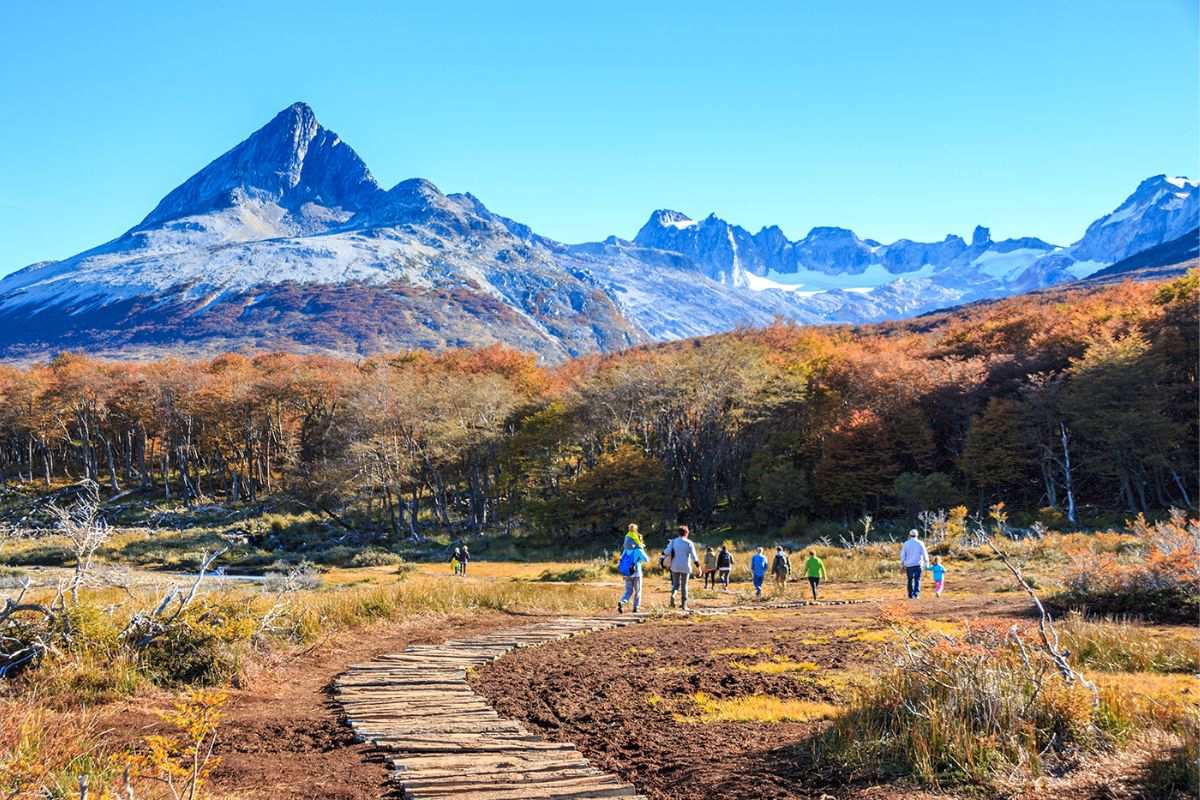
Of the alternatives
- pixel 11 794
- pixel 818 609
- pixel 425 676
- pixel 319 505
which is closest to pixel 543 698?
pixel 425 676

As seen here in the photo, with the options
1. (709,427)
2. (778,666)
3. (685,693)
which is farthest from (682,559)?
(709,427)

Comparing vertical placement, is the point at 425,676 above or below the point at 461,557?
above

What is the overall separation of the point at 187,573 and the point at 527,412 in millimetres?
26836

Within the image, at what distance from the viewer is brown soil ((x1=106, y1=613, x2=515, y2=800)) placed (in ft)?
19.8

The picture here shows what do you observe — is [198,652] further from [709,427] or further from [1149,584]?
[709,427]

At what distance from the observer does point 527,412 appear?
6234cm

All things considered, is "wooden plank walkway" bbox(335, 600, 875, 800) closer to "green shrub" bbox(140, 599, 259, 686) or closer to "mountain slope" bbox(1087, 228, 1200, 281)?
"green shrub" bbox(140, 599, 259, 686)

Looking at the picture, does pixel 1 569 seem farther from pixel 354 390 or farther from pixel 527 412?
pixel 527 412

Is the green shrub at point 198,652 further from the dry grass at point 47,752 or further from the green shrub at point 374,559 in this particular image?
the green shrub at point 374,559

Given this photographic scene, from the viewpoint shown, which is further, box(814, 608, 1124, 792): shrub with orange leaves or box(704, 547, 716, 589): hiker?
box(704, 547, 716, 589): hiker

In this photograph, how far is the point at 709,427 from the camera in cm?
5575

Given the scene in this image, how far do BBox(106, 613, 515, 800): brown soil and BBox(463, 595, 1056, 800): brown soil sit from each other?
174cm

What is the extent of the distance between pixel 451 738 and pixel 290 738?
1559 millimetres

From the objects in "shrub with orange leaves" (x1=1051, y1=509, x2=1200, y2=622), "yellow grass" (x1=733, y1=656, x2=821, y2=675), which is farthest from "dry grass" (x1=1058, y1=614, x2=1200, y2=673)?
"yellow grass" (x1=733, y1=656, x2=821, y2=675)
